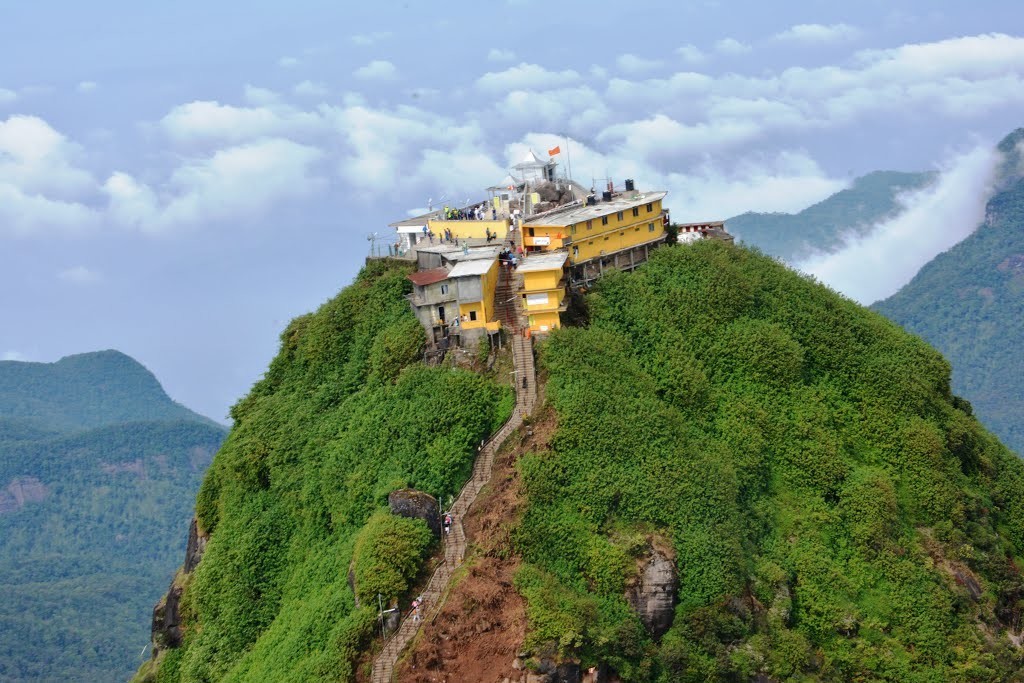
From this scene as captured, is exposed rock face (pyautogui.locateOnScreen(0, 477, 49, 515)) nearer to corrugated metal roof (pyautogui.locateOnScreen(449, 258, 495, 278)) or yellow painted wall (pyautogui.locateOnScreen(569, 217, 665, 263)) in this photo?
yellow painted wall (pyautogui.locateOnScreen(569, 217, 665, 263))

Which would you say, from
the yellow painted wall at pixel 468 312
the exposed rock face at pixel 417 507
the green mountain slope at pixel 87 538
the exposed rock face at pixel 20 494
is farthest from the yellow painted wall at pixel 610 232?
the exposed rock face at pixel 20 494

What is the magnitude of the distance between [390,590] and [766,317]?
871 inches

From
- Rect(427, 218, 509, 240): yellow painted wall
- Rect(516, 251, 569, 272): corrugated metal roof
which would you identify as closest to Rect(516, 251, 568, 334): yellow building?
Rect(516, 251, 569, 272): corrugated metal roof

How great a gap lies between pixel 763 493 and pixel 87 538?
137m

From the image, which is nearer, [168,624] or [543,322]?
[543,322]

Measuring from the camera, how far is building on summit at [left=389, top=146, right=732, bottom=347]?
54.4 meters

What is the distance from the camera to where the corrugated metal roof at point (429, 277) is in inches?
2181

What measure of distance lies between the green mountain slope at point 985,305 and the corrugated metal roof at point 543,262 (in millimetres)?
91222

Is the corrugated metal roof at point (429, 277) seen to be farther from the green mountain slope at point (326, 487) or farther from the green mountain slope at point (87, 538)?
the green mountain slope at point (87, 538)

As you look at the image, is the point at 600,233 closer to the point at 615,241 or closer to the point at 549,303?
the point at 615,241

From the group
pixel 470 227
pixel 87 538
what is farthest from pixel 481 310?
pixel 87 538

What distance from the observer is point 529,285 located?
54.0 metres

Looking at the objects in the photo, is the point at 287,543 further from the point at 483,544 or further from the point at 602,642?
the point at 602,642

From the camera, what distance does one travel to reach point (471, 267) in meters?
55.2
